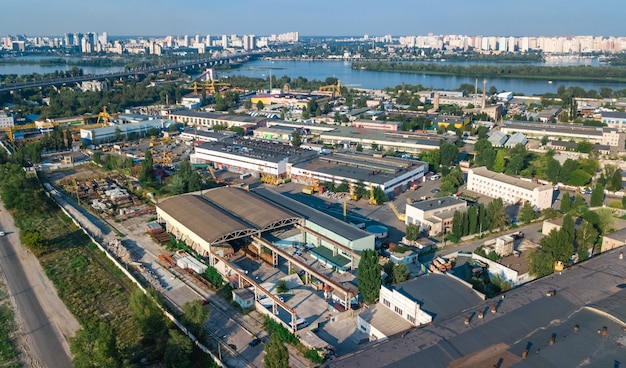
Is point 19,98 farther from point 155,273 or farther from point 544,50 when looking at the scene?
point 544,50

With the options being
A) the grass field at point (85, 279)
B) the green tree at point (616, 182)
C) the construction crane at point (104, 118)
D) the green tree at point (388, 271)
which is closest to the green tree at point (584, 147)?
the green tree at point (616, 182)

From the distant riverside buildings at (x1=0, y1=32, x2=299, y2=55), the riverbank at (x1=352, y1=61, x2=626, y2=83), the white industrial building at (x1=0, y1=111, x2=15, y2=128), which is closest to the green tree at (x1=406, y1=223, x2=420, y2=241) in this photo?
the white industrial building at (x1=0, y1=111, x2=15, y2=128)

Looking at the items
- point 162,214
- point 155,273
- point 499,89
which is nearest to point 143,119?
point 162,214

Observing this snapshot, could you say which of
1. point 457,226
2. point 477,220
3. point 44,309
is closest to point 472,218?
point 477,220

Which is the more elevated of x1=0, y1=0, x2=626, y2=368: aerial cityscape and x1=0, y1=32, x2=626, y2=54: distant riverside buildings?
x1=0, y1=32, x2=626, y2=54: distant riverside buildings

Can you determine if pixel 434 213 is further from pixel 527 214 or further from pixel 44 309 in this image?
pixel 44 309

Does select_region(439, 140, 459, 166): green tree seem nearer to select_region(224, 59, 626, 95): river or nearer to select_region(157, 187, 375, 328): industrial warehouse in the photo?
select_region(157, 187, 375, 328): industrial warehouse
